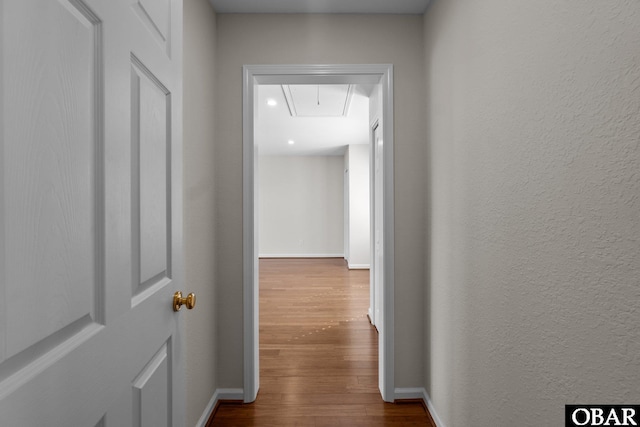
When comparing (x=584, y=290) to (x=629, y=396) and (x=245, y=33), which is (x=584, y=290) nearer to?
(x=629, y=396)

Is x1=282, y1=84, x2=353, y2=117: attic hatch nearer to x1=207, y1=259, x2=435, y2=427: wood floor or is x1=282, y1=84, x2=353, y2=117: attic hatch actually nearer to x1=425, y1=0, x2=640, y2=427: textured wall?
x1=425, y1=0, x2=640, y2=427: textured wall

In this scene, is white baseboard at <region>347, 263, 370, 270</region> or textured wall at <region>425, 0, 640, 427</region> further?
white baseboard at <region>347, 263, 370, 270</region>

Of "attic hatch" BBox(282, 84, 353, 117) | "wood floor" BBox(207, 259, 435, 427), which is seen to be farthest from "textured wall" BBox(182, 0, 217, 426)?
"attic hatch" BBox(282, 84, 353, 117)

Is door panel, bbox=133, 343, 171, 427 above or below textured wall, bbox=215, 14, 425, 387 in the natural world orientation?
below

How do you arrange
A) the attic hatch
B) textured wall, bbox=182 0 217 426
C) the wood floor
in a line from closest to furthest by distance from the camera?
textured wall, bbox=182 0 217 426, the wood floor, the attic hatch

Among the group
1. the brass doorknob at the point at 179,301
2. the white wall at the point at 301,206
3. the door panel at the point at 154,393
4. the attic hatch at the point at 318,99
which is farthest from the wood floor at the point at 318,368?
the white wall at the point at 301,206

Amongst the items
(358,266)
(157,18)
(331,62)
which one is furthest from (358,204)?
(157,18)

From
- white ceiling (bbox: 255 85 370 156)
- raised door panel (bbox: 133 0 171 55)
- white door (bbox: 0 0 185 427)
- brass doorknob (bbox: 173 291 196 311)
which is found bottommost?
brass doorknob (bbox: 173 291 196 311)

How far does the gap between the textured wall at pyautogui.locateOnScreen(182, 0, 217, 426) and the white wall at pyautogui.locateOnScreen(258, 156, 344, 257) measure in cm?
652

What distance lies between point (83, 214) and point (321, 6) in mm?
2066

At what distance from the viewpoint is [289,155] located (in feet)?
28.0

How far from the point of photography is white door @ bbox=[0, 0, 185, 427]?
0.51m

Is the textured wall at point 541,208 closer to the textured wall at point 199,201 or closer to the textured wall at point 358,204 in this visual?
the textured wall at point 199,201

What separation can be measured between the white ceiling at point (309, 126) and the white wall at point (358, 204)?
1.05ft
